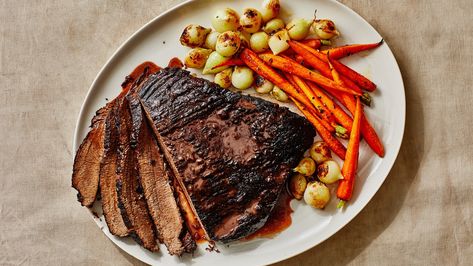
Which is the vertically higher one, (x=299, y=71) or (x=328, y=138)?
(x=299, y=71)

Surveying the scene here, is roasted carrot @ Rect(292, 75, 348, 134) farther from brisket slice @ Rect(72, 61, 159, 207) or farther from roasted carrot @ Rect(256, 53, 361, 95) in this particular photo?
brisket slice @ Rect(72, 61, 159, 207)

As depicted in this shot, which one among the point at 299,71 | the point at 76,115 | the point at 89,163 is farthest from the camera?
the point at 76,115

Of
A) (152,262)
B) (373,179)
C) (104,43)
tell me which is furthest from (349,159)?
(104,43)

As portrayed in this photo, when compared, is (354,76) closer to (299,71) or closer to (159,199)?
(299,71)

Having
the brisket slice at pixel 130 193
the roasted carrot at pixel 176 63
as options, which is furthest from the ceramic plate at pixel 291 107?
the brisket slice at pixel 130 193

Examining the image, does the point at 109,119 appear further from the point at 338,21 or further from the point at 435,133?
the point at 435,133

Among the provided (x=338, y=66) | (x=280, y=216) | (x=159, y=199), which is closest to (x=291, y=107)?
(x=338, y=66)
